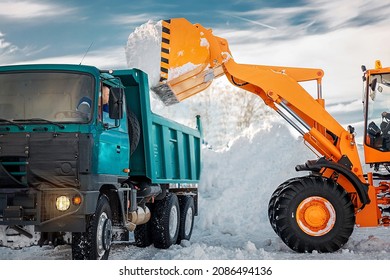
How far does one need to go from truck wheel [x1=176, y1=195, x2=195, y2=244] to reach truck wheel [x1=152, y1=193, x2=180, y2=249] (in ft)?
0.89

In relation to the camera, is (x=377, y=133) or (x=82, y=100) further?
(x=377, y=133)

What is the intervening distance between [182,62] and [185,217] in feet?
10.4


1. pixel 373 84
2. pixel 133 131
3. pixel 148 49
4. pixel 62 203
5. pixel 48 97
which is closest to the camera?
pixel 62 203

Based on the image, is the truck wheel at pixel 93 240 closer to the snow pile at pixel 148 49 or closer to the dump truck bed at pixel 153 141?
the dump truck bed at pixel 153 141

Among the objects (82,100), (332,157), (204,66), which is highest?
(204,66)

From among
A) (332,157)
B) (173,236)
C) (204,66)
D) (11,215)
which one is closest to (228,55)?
(204,66)

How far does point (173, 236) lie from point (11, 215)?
424 centimetres

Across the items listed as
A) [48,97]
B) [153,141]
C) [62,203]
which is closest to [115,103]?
[48,97]

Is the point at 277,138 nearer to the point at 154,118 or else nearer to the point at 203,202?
the point at 203,202

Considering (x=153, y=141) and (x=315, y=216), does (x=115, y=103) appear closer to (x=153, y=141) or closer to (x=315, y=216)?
(x=153, y=141)

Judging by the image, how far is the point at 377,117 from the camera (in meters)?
10.2

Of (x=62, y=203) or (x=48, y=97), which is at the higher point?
(x=48, y=97)

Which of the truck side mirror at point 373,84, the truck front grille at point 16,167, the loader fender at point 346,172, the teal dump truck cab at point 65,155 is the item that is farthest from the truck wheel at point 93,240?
the truck side mirror at point 373,84

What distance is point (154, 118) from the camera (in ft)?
32.6
